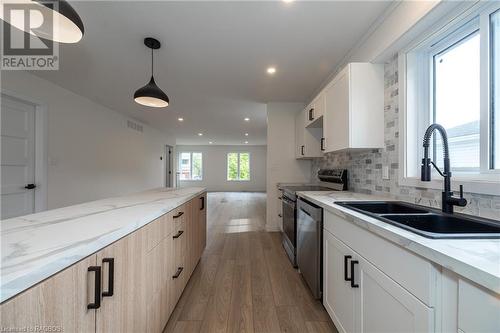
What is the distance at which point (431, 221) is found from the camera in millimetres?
1257

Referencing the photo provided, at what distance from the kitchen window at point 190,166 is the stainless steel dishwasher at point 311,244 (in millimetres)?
9953

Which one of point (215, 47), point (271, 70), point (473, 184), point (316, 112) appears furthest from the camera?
point (271, 70)

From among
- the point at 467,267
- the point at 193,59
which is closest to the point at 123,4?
the point at 193,59

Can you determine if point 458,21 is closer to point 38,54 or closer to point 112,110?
point 38,54

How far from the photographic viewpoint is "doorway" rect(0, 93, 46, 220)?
281cm

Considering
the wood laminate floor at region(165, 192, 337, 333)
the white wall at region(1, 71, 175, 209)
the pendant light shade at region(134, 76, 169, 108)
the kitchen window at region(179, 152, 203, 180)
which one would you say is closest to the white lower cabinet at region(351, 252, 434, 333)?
the wood laminate floor at region(165, 192, 337, 333)

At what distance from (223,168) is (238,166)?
835 millimetres

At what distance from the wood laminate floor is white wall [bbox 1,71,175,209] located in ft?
9.30

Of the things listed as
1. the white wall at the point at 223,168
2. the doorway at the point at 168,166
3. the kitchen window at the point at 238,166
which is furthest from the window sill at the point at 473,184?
the kitchen window at the point at 238,166

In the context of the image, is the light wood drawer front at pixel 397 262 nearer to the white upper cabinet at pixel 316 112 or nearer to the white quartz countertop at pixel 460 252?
the white quartz countertop at pixel 460 252

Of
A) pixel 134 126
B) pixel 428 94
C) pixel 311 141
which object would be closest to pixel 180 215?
pixel 428 94

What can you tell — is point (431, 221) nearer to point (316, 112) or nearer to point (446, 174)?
point (446, 174)

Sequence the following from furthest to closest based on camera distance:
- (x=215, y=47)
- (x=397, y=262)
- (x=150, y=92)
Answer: (x=215, y=47) → (x=150, y=92) → (x=397, y=262)

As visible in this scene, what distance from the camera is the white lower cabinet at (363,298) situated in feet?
2.66
